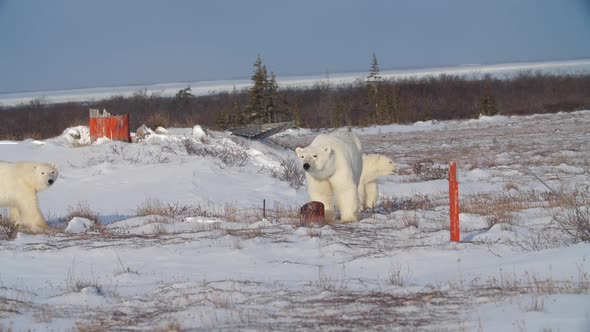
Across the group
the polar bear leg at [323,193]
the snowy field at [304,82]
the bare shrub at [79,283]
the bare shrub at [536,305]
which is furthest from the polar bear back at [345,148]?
the snowy field at [304,82]

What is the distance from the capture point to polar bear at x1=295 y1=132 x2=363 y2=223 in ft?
35.8

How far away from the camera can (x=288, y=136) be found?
4347 centimetres

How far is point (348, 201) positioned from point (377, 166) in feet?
6.12

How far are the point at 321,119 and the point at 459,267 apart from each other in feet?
171

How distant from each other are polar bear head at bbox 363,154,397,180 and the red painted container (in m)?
10.2

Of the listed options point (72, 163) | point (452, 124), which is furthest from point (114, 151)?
point (452, 124)

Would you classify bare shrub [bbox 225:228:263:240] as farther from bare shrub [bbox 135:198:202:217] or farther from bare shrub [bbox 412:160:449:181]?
bare shrub [bbox 412:160:449:181]

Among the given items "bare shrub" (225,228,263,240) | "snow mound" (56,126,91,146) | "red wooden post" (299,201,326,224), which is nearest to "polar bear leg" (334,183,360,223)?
"red wooden post" (299,201,326,224)

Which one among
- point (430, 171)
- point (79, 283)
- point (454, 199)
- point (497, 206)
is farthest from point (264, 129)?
point (79, 283)

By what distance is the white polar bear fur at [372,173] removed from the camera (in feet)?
42.3

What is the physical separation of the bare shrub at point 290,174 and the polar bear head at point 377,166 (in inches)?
196

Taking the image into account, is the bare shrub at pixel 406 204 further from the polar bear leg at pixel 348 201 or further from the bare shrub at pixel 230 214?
the bare shrub at pixel 230 214

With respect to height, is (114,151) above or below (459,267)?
above

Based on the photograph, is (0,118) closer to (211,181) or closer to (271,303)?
(211,181)
